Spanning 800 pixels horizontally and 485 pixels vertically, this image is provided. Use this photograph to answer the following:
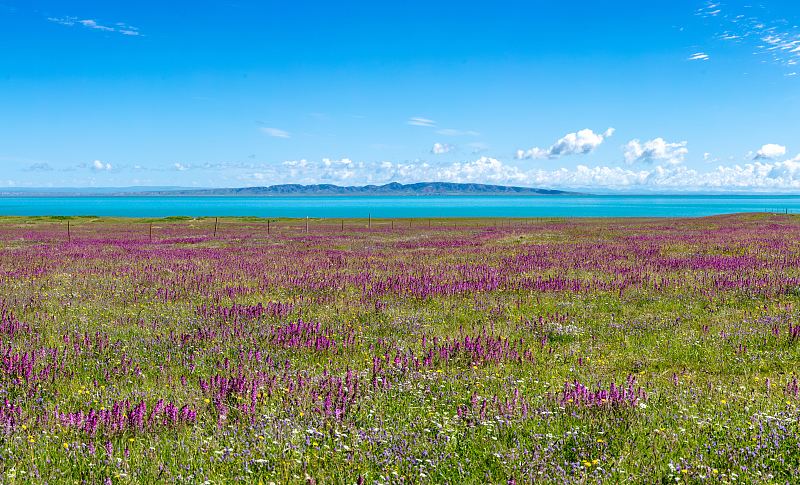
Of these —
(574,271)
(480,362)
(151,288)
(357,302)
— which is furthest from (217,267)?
(480,362)

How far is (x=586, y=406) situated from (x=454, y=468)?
6.57 ft

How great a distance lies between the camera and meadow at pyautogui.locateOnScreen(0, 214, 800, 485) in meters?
4.70

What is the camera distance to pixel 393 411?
6.05 metres

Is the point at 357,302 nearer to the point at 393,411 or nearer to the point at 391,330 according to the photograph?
the point at 391,330

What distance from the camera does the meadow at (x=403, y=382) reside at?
15.4 ft

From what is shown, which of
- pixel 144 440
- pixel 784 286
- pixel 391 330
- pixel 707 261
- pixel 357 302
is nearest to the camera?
pixel 144 440

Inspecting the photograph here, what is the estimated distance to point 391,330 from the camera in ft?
33.3

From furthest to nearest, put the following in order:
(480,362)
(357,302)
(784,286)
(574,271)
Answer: (574,271), (784,286), (357,302), (480,362)

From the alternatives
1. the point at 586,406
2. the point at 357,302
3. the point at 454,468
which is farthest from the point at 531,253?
the point at 454,468

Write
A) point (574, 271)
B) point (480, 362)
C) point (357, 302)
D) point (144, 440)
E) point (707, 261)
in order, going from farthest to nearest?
point (707, 261)
point (574, 271)
point (357, 302)
point (480, 362)
point (144, 440)

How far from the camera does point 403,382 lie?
22.5 ft

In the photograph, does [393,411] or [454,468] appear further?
[393,411]

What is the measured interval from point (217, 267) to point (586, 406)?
54.6 feet

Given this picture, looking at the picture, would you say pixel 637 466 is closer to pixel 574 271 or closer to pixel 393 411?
pixel 393 411
